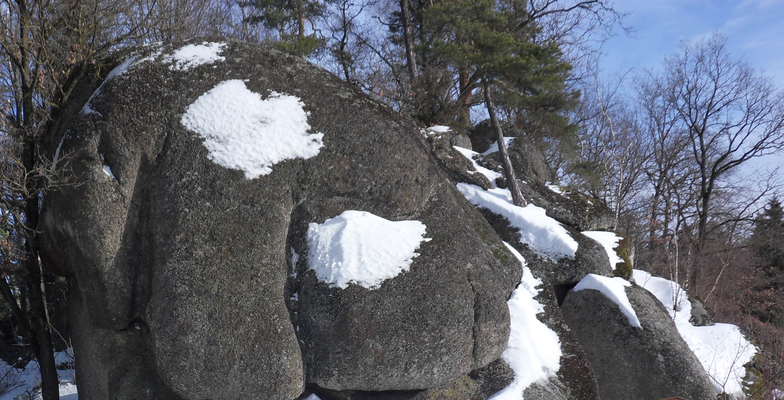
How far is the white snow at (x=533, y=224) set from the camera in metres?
7.39

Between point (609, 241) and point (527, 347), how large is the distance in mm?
3756

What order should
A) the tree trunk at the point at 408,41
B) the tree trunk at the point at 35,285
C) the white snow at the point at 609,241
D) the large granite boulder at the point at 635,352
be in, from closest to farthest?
the tree trunk at the point at 35,285
the large granite boulder at the point at 635,352
the white snow at the point at 609,241
the tree trunk at the point at 408,41

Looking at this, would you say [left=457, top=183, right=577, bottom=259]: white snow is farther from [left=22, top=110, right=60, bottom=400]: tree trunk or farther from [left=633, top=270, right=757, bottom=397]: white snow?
[left=22, top=110, right=60, bottom=400]: tree trunk

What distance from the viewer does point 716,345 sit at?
25.5 feet

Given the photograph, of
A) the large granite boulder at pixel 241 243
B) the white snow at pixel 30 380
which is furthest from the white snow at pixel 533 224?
the white snow at pixel 30 380

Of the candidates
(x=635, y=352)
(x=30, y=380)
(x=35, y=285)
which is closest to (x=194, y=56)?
(x=35, y=285)

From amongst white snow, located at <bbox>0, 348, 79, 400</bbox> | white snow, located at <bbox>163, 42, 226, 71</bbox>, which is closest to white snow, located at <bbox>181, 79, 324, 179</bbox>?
white snow, located at <bbox>163, 42, 226, 71</bbox>

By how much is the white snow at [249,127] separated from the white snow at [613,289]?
4283 millimetres

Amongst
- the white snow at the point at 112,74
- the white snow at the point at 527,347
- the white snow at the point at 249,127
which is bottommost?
the white snow at the point at 527,347

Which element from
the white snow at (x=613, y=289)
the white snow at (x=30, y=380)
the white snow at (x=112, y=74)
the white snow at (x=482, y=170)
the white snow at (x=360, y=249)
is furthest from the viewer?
the white snow at (x=482, y=170)

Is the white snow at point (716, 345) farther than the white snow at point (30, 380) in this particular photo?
No

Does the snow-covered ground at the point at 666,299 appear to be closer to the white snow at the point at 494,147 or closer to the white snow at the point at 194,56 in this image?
the white snow at the point at 494,147

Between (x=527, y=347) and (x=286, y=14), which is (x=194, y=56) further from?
(x=286, y=14)

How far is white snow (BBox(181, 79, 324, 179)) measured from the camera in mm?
4781
